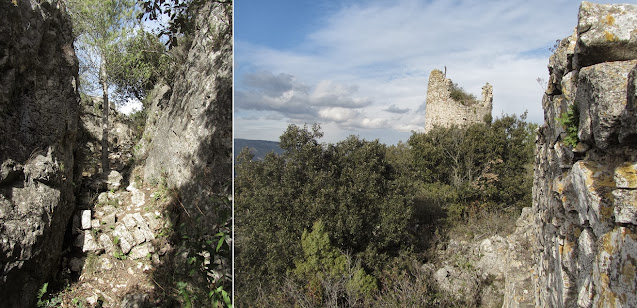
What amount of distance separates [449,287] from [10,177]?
30.0 feet

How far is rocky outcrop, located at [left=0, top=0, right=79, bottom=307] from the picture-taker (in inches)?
153

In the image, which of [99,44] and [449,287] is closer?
[99,44]

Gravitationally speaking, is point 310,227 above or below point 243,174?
below

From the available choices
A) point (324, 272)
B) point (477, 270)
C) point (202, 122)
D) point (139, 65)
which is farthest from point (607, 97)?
point (139, 65)

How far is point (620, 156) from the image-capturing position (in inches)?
50.4

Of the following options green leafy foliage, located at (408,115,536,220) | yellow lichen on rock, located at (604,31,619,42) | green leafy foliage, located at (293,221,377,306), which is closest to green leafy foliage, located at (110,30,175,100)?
green leafy foliage, located at (293,221,377,306)

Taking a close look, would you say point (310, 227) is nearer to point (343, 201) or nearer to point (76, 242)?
point (343, 201)

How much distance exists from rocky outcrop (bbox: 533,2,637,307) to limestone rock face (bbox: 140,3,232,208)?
144 inches

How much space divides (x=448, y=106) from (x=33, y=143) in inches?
608

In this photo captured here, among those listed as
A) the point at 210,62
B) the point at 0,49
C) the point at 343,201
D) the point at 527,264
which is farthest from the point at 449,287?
the point at 0,49

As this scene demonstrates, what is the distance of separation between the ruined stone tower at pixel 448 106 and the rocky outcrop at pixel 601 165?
1470 cm

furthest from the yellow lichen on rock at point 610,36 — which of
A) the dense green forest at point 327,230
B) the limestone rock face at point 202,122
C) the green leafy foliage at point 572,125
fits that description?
the dense green forest at point 327,230

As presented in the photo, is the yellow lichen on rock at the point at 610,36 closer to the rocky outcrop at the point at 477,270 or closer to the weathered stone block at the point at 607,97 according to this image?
the weathered stone block at the point at 607,97

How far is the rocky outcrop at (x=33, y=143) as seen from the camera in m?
3.88
